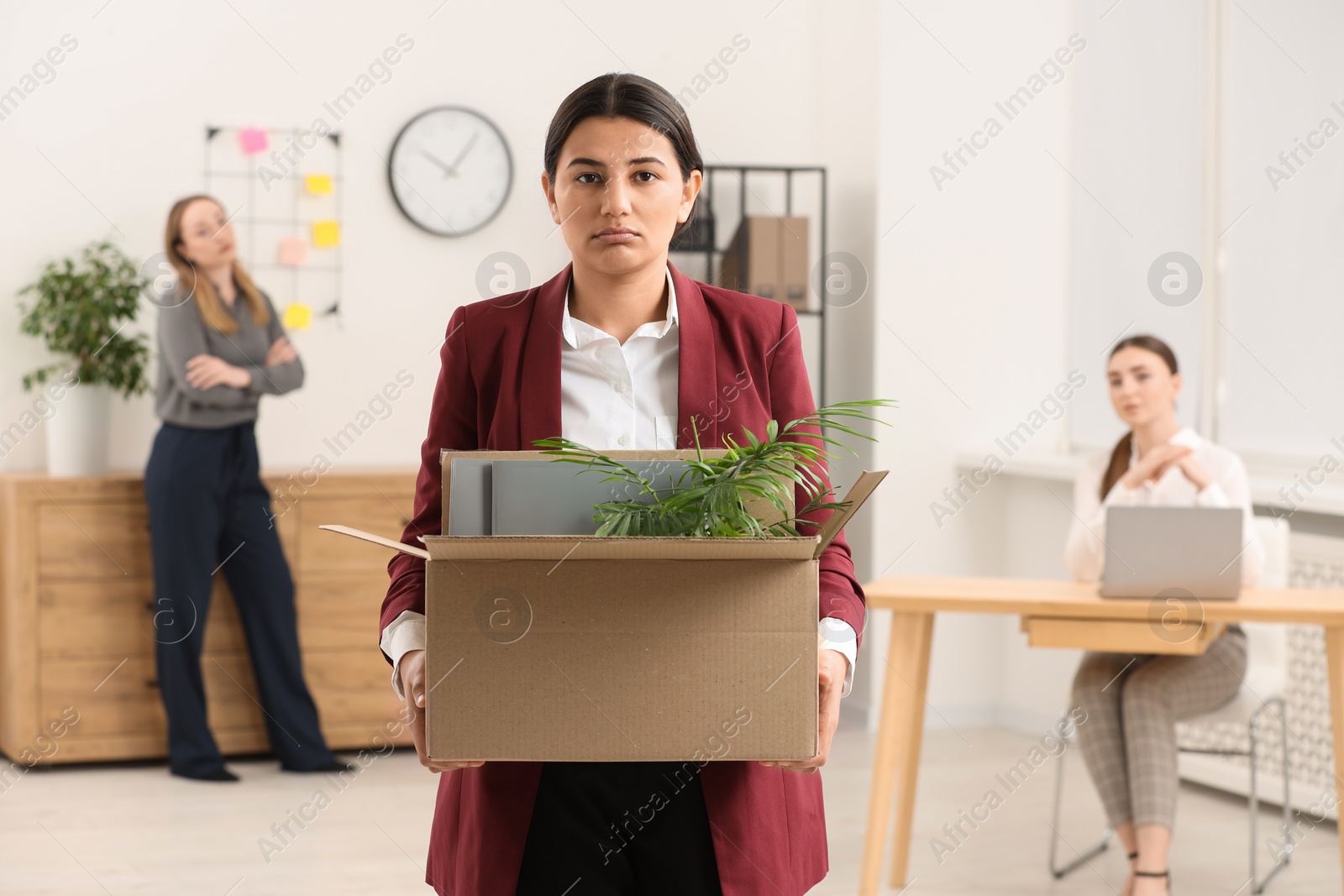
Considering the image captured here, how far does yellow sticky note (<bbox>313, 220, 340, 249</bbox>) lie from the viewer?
4.90m

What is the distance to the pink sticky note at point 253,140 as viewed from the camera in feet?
15.7

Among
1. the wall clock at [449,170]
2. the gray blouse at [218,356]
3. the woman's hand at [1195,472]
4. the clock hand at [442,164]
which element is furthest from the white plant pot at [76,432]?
the woman's hand at [1195,472]

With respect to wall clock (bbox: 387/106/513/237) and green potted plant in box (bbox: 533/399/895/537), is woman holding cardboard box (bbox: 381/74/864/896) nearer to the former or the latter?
green potted plant in box (bbox: 533/399/895/537)

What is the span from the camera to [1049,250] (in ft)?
16.5

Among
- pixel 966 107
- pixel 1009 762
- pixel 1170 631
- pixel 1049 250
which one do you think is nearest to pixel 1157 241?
pixel 1049 250

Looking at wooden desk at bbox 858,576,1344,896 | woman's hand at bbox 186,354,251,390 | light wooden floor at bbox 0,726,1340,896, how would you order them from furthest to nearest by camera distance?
woman's hand at bbox 186,354,251,390
light wooden floor at bbox 0,726,1340,896
wooden desk at bbox 858,576,1344,896

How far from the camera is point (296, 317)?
489 cm

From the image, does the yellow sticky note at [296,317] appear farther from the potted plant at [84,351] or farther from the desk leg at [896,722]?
the desk leg at [896,722]

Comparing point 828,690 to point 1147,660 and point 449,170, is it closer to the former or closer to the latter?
point 1147,660

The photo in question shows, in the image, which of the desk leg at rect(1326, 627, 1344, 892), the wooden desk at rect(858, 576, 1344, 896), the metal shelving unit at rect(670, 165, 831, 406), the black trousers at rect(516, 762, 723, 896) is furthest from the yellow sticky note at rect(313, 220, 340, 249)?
the black trousers at rect(516, 762, 723, 896)

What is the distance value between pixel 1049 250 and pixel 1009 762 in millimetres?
1853

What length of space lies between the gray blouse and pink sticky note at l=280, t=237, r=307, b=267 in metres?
0.57

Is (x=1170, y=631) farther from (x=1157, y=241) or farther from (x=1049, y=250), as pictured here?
(x=1049, y=250)

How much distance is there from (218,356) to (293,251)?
0.76 meters
